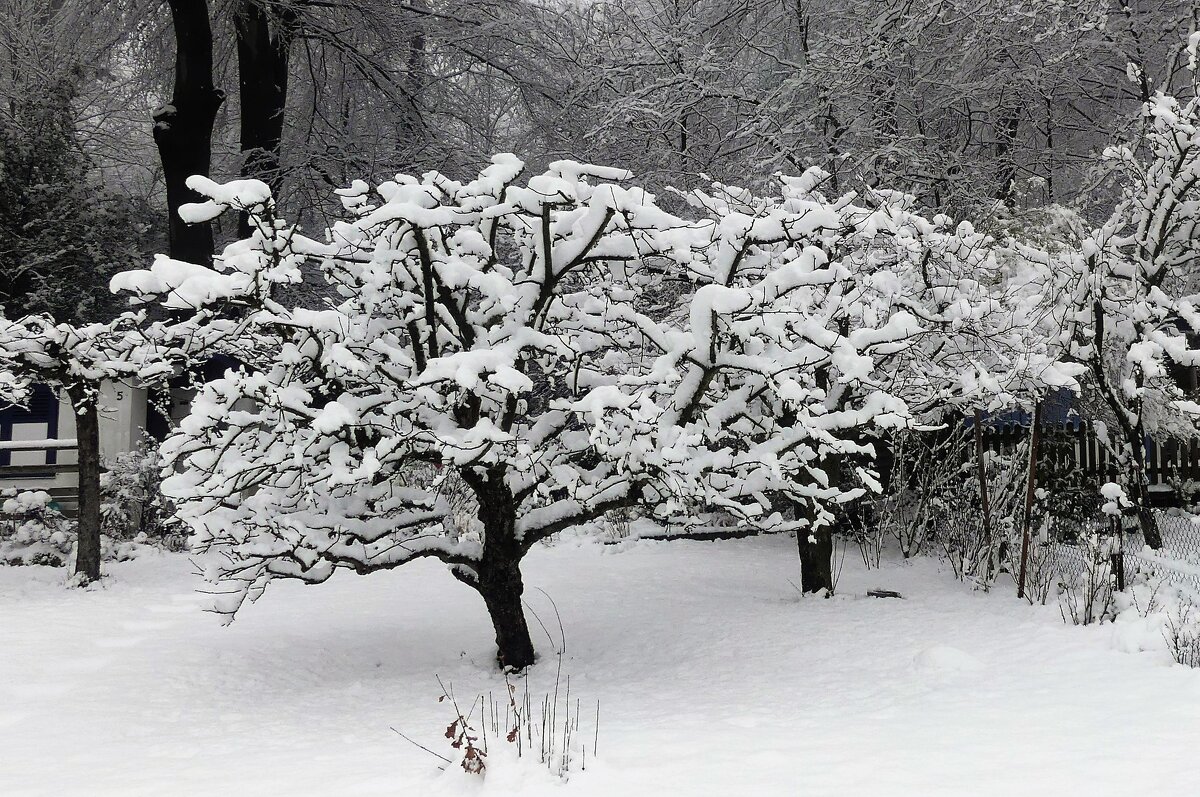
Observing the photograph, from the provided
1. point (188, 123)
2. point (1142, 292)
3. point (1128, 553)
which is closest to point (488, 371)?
point (1128, 553)

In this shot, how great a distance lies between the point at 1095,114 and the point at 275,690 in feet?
44.9

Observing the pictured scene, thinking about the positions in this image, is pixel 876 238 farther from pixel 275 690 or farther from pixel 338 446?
pixel 275 690

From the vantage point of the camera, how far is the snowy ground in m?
3.35

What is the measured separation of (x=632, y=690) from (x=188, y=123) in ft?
30.1

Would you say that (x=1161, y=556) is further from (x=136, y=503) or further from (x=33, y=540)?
(x=33, y=540)

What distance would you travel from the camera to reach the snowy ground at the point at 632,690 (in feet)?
11.0

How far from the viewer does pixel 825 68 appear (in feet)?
31.6

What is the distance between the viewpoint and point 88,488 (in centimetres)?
784

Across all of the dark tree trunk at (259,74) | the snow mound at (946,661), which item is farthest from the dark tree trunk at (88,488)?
the snow mound at (946,661)

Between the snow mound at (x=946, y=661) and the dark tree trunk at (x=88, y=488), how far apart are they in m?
6.60

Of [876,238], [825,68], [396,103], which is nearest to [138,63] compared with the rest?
[396,103]

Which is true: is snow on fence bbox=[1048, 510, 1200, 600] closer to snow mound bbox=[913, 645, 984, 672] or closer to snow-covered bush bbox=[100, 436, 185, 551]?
snow mound bbox=[913, 645, 984, 672]

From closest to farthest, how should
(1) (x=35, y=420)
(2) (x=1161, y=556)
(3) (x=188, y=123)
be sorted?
(2) (x=1161, y=556)
(3) (x=188, y=123)
(1) (x=35, y=420)

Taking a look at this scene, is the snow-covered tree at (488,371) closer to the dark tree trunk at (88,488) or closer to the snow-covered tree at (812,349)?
the snow-covered tree at (812,349)
